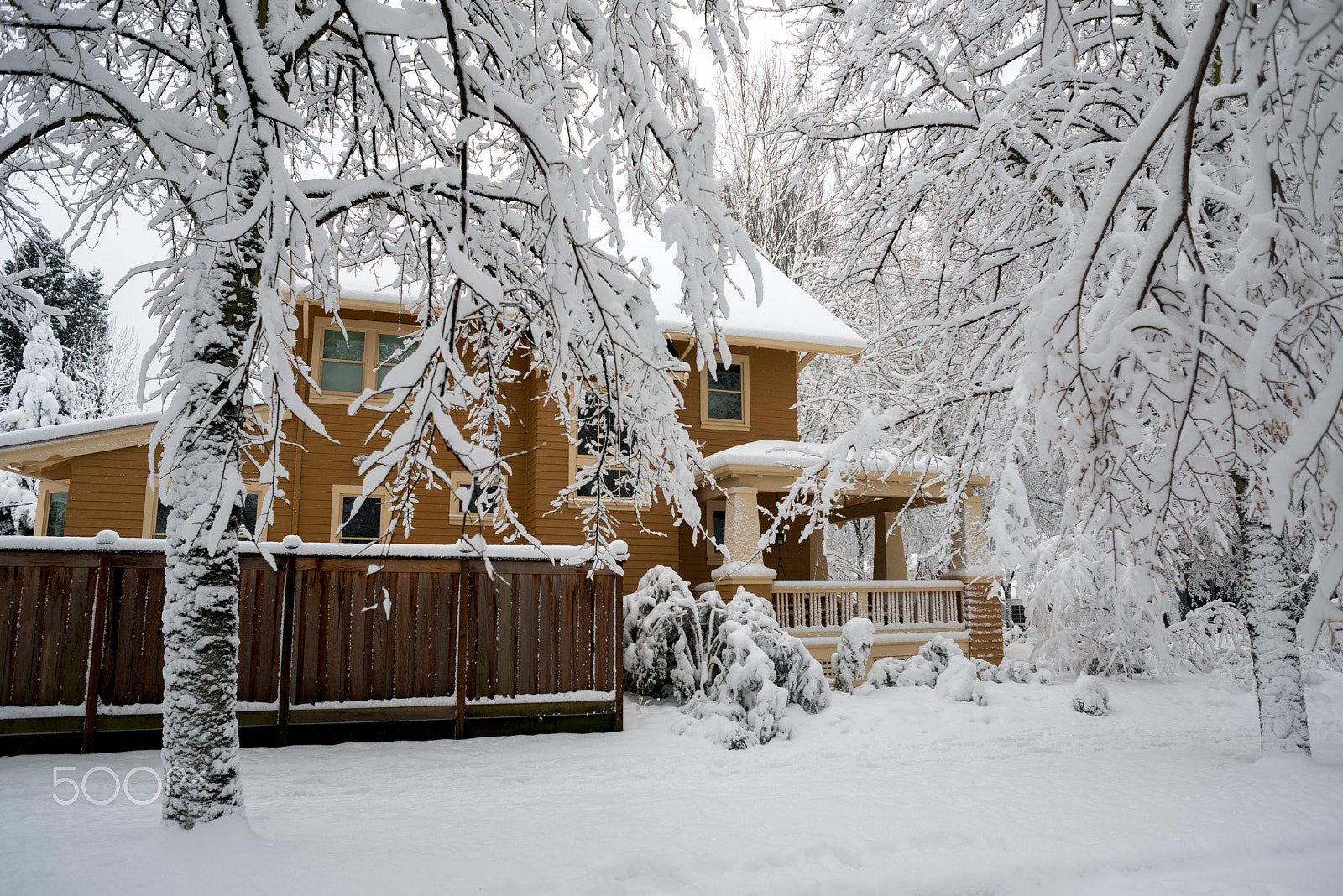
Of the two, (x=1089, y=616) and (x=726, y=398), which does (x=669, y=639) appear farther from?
(x=1089, y=616)

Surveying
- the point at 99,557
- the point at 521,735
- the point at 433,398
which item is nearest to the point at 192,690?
the point at 433,398

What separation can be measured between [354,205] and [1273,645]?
827 cm

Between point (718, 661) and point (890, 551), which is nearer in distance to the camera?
point (718, 661)

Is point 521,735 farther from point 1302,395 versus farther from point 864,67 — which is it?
point 864,67

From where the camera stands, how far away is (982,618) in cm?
1419

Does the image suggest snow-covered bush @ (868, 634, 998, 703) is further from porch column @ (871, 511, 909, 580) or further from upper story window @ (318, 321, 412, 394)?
upper story window @ (318, 321, 412, 394)

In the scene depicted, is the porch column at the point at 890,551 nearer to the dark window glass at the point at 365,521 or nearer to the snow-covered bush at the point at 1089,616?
the snow-covered bush at the point at 1089,616

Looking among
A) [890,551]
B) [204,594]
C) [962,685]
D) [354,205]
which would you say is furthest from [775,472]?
[204,594]

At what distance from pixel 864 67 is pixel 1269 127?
21.0 feet

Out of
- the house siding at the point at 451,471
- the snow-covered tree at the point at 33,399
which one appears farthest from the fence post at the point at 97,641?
the snow-covered tree at the point at 33,399

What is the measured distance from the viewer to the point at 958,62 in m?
8.42

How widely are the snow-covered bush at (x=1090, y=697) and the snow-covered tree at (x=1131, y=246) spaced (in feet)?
8.21

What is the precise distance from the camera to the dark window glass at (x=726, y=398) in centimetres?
1502

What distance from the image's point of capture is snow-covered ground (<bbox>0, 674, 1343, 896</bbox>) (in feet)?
12.8
